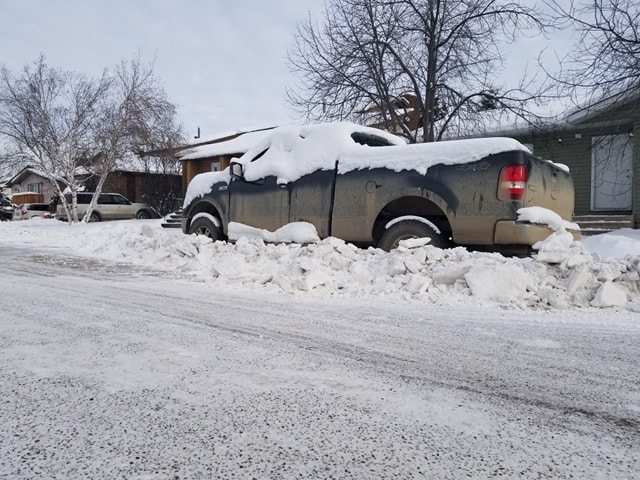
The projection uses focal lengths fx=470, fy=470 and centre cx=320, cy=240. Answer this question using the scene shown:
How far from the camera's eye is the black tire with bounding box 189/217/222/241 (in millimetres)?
7793

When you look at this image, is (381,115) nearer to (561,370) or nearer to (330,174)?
(330,174)

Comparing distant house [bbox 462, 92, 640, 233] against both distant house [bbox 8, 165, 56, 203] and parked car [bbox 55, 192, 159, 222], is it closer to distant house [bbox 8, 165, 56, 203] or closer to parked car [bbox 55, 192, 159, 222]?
parked car [bbox 55, 192, 159, 222]

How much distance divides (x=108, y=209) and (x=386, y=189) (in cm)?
2246

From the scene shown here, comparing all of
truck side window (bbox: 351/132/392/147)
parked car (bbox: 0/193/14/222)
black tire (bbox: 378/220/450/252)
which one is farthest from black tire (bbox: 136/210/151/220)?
black tire (bbox: 378/220/450/252)

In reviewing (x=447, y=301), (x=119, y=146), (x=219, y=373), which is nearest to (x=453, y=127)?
(x=447, y=301)

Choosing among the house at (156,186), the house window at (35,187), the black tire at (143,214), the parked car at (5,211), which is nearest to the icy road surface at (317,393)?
the black tire at (143,214)

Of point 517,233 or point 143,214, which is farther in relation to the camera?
point 143,214

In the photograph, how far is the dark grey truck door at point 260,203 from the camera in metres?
6.79

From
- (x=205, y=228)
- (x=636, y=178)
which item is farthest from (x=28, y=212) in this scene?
(x=636, y=178)

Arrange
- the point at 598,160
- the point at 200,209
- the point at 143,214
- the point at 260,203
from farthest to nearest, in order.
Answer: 1. the point at 143,214
2. the point at 598,160
3. the point at 200,209
4. the point at 260,203

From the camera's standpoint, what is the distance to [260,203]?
7074 millimetres

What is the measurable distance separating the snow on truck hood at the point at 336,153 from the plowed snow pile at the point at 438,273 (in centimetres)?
103

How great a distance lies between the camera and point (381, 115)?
14.4 m

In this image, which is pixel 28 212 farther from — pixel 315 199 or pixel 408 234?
pixel 408 234
